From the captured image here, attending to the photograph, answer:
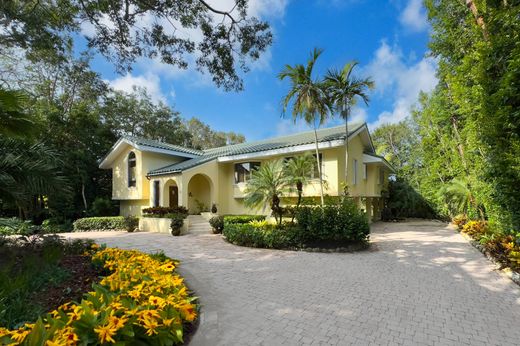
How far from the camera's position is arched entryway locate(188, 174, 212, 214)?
20.4m

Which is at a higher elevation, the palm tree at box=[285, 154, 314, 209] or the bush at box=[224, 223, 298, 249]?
the palm tree at box=[285, 154, 314, 209]

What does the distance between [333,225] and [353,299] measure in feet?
16.4

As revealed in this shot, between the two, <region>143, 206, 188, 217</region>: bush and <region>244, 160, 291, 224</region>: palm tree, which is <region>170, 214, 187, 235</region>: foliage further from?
<region>244, 160, 291, 224</region>: palm tree

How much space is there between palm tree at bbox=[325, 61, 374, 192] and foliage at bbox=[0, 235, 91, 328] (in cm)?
1120

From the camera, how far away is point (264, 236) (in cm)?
1060

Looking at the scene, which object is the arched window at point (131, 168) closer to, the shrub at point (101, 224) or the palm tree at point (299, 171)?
the shrub at point (101, 224)

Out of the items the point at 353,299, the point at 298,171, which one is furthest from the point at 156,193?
the point at 353,299

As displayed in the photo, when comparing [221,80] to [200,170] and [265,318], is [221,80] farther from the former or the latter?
[200,170]

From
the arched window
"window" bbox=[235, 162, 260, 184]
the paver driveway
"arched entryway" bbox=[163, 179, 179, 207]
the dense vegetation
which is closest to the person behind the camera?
Answer: the paver driveway

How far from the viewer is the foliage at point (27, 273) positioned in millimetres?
3637

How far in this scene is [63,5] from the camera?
26.4 feet

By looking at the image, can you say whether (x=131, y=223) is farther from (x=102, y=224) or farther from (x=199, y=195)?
(x=199, y=195)

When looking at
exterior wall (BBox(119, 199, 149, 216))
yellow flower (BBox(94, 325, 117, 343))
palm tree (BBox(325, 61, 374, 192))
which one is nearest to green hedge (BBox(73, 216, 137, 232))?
exterior wall (BBox(119, 199, 149, 216))

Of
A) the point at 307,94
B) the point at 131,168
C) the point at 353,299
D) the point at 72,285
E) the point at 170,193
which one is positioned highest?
the point at 307,94
